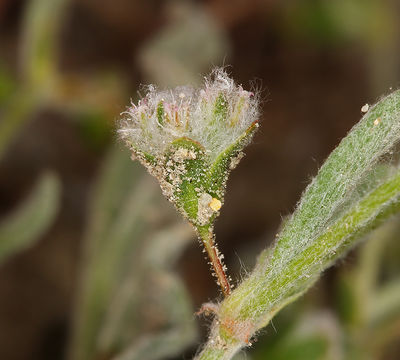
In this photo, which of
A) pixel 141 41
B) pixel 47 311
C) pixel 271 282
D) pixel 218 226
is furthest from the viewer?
pixel 141 41

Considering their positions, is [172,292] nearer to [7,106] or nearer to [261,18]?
[7,106]

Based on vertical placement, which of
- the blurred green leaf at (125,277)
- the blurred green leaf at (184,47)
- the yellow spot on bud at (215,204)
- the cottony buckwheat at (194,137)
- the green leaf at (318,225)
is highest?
the blurred green leaf at (184,47)

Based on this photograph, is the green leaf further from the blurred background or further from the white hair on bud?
the blurred background

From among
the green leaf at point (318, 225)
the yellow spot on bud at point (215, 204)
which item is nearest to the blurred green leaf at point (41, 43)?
the yellow spot on bud at point (215, 204)

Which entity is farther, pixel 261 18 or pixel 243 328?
pixel 261 18

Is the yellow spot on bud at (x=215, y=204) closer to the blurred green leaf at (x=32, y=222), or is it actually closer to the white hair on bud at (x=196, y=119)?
the white hair on bud at (x=196, y=119)

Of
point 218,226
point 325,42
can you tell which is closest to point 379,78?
point 325,42

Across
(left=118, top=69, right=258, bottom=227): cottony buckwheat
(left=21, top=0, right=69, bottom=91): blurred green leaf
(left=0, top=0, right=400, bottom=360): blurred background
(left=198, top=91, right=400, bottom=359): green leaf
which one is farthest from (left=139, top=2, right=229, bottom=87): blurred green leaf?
(left=198, top=91, right=400, bottom=359): green leaf
